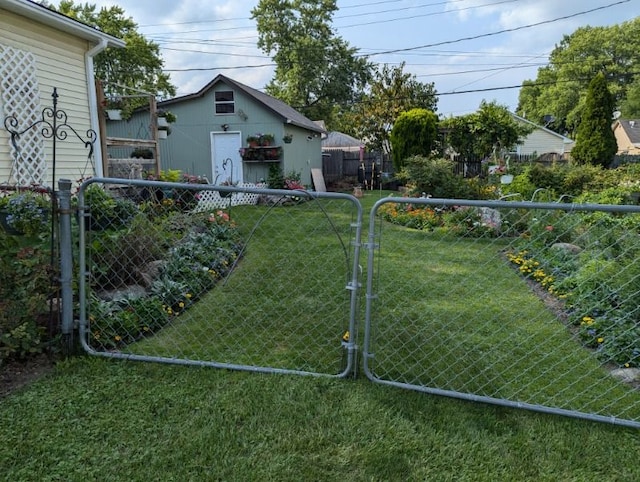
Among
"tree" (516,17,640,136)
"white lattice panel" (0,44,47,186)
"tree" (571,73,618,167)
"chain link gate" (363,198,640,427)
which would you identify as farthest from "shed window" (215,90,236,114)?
"tree" (516,17,640,136)

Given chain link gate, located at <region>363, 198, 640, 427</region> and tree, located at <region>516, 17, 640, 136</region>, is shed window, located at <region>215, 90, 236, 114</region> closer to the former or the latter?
chain link gate, located at <region>363, 198, 640, 427</region>

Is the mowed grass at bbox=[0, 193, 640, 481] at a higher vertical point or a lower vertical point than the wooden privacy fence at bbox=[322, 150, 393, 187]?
lower

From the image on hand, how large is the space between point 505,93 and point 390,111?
18.3 feet

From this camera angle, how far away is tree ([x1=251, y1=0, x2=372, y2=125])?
1101 inches

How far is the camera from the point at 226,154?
1319 centimetres

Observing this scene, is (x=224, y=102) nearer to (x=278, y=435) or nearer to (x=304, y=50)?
(x=278, y=435)

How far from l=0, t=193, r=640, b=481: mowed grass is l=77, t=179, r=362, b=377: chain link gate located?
0.06m

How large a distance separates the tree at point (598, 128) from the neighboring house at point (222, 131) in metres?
9.94

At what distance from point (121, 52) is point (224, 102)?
14946 millimetres

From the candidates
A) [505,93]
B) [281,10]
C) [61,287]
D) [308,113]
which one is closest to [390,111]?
[505,93]

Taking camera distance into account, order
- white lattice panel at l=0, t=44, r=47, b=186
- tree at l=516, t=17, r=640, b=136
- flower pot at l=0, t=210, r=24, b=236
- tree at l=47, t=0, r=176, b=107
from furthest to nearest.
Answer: tree at l=516, t=17, r=640, b=136 → tree at l=47, t=0, r=176, b=107 → white lattice panel at l=0, t=44, r=47, b=186 → flower pot at l=0, t=210, r=24, b=236

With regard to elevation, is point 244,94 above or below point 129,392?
above

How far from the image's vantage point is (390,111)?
818 inches

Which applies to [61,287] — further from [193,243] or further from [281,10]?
[281,10]
